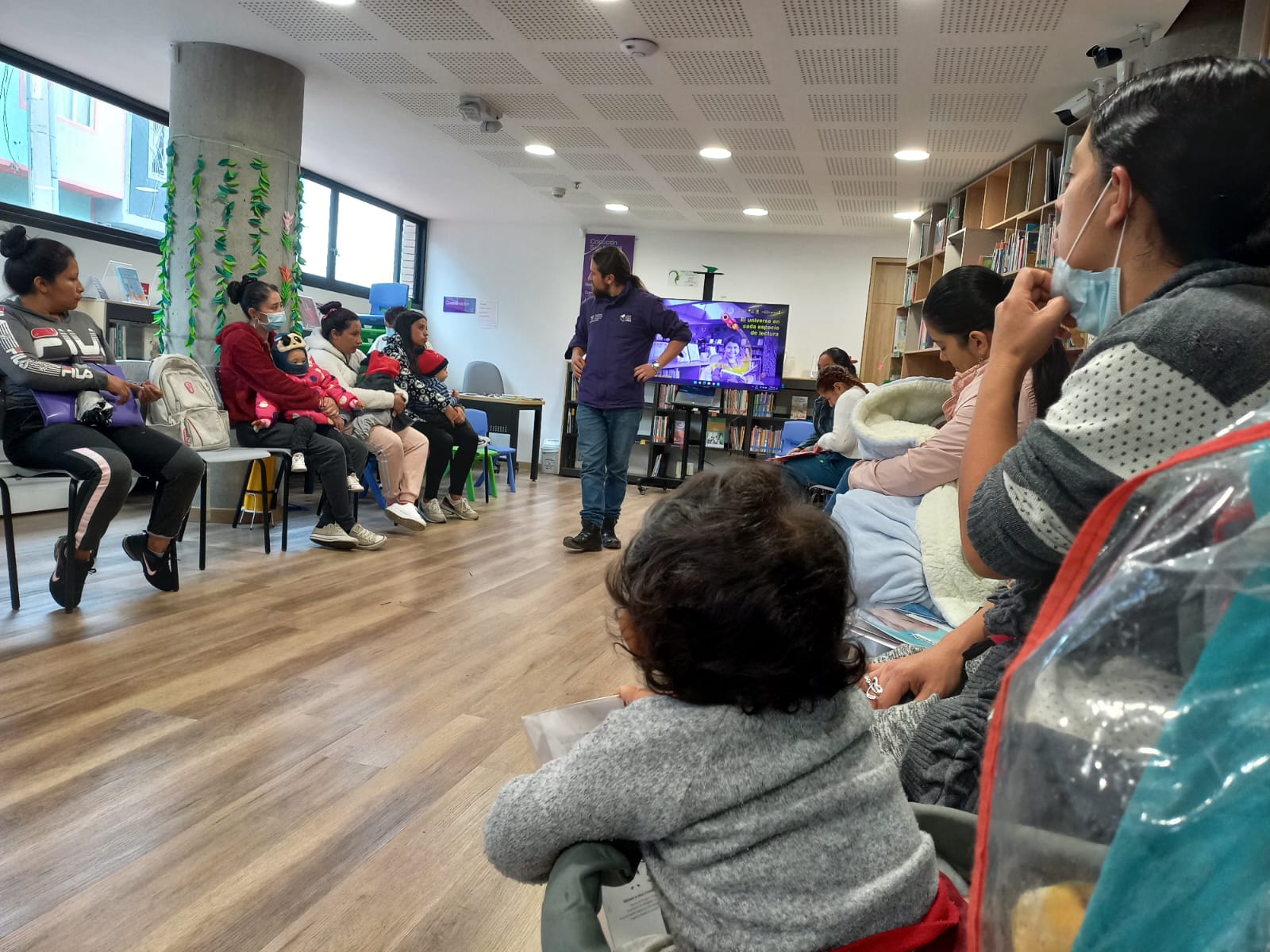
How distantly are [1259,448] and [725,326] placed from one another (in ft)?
25.3

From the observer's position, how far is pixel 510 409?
744 cm

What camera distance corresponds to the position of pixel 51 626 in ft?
8.04

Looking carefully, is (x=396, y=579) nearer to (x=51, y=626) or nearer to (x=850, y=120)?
(x=51, y=626)

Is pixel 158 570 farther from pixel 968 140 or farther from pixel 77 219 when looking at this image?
pixel 968 140

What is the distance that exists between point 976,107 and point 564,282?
4945 mm

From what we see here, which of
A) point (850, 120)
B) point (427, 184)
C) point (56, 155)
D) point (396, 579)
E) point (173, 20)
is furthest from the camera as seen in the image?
point (427, 184)

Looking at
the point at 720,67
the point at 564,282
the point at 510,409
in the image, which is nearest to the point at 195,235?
the point at 720,67

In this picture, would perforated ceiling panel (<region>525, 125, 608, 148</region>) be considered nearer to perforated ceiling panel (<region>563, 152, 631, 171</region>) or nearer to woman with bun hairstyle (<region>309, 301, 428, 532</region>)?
Result: perforated ceiling panel (<region>563, 152, 631, 171</region>)

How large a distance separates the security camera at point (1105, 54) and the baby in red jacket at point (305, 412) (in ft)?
12.6

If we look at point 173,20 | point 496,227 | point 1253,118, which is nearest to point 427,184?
point 496,227

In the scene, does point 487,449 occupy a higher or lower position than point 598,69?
lower

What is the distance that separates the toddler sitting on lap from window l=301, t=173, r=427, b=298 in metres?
7.01

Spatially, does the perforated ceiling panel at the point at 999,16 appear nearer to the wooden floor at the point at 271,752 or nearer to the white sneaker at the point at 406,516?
the wooden floor at the point at 271,752

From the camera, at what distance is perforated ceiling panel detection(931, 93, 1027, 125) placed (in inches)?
169
